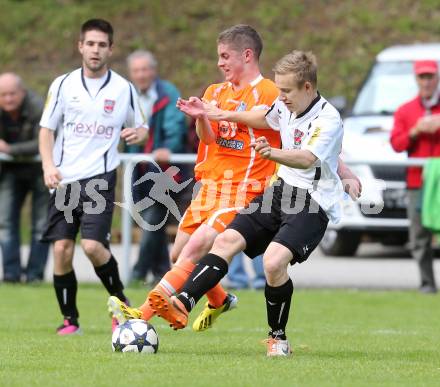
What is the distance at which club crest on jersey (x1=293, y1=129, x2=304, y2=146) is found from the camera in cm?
764

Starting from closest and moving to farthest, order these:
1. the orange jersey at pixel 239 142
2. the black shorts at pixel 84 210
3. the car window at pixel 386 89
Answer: the orange jersey at pixel 239 142, the black shorts at pixel 84 210, the car window at pixel 386 89

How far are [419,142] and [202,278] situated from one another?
5.81 meters

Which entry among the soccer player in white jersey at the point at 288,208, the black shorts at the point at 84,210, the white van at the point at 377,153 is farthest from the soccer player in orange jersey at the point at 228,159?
the white van at the point at 377,153

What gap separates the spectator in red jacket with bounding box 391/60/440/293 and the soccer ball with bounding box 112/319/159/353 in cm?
565

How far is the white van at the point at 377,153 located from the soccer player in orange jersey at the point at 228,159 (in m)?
4.91

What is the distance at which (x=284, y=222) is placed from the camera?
762cm

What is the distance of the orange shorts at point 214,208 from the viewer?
8102 millimetres

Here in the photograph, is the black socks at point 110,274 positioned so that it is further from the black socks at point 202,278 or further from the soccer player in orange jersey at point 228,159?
the black socks at point 202,278

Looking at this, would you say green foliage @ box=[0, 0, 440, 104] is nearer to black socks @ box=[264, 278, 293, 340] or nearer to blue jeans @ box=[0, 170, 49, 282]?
blue jeans @ box=[0, 170, 49, 282]

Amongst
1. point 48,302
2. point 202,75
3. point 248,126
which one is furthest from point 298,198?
point 202,75

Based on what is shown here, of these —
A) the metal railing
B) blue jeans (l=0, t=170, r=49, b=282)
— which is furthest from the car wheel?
blue jeans (l=0, t=170, r=49, b=282)

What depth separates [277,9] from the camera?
81.8 ft

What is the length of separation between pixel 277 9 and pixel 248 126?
676 inches

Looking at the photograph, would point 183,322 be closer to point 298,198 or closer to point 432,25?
point 298,198
